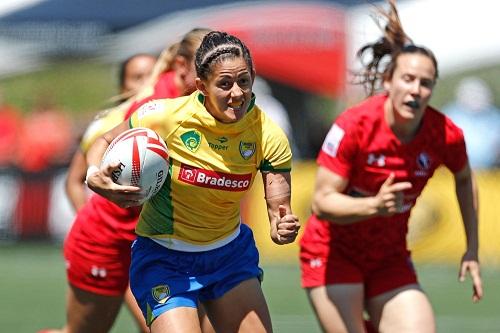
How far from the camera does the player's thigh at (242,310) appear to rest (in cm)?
532

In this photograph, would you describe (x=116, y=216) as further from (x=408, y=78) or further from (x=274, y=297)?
(x=274, y=297)

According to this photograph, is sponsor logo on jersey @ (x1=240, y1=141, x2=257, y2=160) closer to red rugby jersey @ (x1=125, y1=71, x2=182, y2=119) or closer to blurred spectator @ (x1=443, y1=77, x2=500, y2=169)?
red rugby jersey @ (x1=125, y1=71, x2=182, y2=119)

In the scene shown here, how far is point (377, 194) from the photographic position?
19.9 ft

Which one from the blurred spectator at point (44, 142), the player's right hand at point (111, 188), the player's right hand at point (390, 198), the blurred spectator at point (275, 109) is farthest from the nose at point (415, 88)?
the blurred spectator at point (44, 142)

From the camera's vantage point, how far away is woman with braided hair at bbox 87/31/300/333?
17.0 ft

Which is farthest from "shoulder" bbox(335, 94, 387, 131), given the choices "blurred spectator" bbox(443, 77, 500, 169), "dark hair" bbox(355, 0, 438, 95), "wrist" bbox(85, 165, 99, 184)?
"blurred spectator" bbox(443, 77, 500, 169)

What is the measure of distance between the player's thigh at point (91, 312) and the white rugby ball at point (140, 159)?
1.69 metres

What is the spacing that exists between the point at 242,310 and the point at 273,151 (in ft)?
2.44

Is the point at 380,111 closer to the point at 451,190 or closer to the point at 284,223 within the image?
the point at 284,223

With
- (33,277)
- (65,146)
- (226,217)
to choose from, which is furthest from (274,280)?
(226,217)

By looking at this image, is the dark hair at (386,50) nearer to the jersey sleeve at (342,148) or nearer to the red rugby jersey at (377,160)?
the red rugby jersey at (377,160)

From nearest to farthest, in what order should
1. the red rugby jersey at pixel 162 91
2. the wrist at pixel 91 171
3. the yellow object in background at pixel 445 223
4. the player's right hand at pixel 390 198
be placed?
the wrist at pixel 91 171 < the player's right hand at pixel 390 198 < the red rugby jersey at pixel 162 91 < the yellow object in background at pixel 445 223

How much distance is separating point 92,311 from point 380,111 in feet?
6.58

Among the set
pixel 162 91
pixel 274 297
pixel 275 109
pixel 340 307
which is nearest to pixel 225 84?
pixel 162 91
